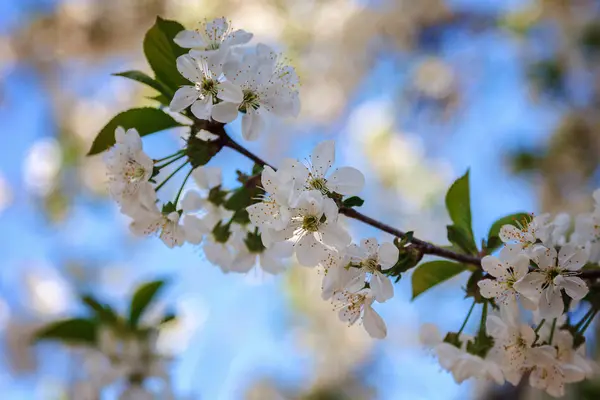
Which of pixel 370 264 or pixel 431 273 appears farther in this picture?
pixel 431 273

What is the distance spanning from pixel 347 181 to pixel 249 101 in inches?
6.9

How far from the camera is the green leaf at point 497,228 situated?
0.82 metres

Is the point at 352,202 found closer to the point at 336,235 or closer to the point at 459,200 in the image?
the point at 336,235

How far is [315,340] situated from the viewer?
4352mm

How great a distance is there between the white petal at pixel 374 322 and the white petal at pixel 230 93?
306 millimetres

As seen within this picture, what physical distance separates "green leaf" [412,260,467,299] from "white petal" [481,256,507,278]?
0.11 metres

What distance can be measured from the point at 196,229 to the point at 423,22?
10.1 ft

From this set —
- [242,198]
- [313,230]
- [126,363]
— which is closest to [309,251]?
[313,230]

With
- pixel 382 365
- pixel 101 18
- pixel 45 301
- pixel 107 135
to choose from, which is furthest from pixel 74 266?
pixel 107 135

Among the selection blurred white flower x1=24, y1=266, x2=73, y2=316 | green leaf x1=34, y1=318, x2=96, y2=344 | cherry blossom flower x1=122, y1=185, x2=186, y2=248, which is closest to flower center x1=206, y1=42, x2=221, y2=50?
cherry blossom flower x1=122, y1=185, x2=186, y2=248

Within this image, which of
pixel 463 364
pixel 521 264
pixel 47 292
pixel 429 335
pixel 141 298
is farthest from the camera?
pixel 47 292

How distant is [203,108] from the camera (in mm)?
729

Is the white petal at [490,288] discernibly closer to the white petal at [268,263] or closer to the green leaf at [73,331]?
the white petal at [268,263]

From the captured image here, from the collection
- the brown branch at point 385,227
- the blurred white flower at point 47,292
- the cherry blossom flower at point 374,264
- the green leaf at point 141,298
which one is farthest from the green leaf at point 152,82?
the blurred white flower at point 47,292
